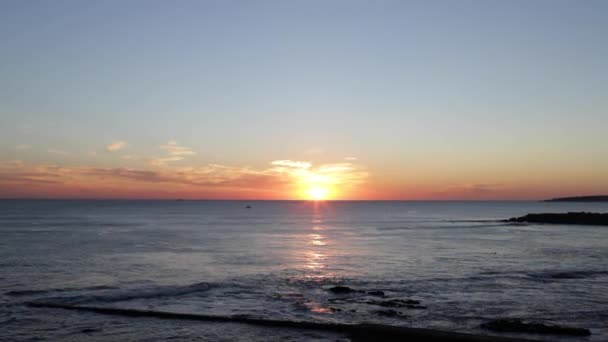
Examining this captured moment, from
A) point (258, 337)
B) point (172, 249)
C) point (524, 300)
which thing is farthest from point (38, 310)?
point (172, 249)

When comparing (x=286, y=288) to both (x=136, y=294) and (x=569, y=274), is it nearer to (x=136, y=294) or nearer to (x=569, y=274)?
(x=136, y=294)

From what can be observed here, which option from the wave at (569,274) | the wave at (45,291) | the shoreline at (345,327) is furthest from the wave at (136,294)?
the wave at (569,274)

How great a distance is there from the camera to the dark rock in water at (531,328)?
20.8m

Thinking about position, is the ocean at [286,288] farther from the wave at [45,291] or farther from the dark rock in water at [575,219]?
the dark rock in water at [575,219]

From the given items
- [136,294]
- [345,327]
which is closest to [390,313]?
[345,327]

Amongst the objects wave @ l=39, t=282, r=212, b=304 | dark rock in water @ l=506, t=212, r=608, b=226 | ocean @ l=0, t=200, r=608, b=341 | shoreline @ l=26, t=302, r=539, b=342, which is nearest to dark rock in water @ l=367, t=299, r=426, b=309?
ocean @ l=0, t=200, r=608, b=341

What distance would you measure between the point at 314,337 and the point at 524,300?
1375 cm

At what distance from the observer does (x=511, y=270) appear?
40.6 metres

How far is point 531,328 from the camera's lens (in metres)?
21.1

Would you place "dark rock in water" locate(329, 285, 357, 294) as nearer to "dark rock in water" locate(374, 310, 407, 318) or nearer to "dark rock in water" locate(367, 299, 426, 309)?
"dark rock in water" locate(367, 299, 426, 309)

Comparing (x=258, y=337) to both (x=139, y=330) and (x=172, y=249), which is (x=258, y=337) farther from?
(x=172, y=249)

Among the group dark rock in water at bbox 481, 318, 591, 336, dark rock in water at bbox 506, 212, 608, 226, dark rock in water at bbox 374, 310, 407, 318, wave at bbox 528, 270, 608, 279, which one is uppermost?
dark rock in water at bbox 506, 212, 608, 226

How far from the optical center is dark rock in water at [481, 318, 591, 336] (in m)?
20.8

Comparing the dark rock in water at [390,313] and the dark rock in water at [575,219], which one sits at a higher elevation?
the dark rock in water at [575,219]
